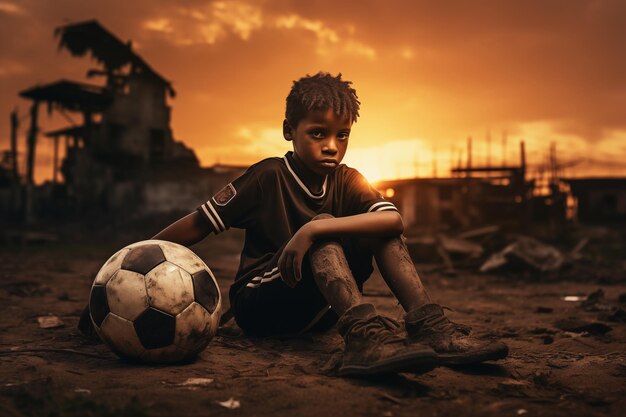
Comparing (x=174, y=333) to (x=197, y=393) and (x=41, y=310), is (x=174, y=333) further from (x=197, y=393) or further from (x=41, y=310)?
(x=41, y=310)

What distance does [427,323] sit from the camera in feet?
7.75

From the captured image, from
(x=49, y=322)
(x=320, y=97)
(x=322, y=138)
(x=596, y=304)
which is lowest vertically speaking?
(x=596, y=304)

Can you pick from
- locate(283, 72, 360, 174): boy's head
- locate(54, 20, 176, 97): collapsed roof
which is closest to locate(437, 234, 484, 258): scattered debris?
locate(283, 72, 360, 174): boy's head

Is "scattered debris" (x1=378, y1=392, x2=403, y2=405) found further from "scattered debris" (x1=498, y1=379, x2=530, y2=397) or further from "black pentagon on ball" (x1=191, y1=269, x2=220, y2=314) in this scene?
"black pentagon on ball" (x1=191, y1=269, x2=220, y2=314)

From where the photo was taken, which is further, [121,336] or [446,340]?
[121,336]

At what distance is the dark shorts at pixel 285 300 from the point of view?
2.73 metres

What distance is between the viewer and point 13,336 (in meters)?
3.27

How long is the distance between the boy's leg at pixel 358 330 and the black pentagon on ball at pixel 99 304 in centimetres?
99

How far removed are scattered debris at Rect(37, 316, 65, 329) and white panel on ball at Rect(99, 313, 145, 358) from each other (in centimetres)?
135

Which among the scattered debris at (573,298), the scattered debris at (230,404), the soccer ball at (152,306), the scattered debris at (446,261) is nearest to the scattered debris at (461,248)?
the scattered debris at (446,261)

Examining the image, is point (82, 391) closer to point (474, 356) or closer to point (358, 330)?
point (358, 330)

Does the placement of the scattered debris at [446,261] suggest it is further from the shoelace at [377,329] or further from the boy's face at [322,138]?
the shoelace at [377,329]

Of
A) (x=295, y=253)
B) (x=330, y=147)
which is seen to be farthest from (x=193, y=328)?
(x=330, y=147)

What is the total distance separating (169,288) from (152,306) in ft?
0.36
